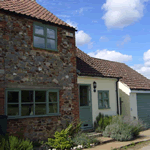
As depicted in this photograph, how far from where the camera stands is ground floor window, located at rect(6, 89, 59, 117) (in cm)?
842

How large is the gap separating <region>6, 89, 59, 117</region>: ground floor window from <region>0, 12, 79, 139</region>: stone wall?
0.80ft

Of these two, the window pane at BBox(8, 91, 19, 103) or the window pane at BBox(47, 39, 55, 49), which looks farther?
the window pane at BBox(47, 39, 55, 49)

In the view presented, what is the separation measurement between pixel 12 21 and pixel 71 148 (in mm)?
5960

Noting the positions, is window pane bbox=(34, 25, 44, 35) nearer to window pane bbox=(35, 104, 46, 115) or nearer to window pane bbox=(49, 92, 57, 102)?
window pane bbox=(49, 92, 57, 102)

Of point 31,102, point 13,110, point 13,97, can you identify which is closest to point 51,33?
point 31,102

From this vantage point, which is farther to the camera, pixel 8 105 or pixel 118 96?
pixel 118 96

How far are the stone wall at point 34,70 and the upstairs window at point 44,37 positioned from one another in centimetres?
21

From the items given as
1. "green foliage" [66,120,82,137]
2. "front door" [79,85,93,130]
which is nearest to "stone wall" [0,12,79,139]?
"green foliage" [66,120,82,137]

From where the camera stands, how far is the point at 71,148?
8.18 m

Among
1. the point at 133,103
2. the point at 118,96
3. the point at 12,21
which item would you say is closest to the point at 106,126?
the point at 118,96

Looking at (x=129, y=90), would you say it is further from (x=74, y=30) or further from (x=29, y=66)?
(x=29, y=66)

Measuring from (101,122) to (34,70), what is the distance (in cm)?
498

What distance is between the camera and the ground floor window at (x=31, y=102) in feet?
27.6

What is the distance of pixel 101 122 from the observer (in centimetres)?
1144
